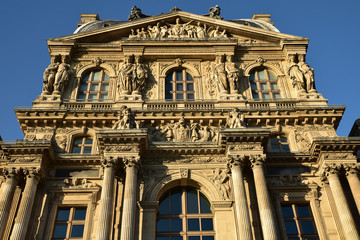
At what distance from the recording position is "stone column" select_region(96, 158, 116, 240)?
17.2 metres

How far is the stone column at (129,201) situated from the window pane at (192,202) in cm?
305

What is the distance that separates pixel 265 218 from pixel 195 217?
140 inches

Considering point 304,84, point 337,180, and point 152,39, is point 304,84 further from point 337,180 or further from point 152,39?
point 152,39

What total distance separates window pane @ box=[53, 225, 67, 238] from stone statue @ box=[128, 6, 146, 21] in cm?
1789

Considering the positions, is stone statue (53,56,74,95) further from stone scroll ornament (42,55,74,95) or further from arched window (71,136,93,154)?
arched window (71,136,93,154)

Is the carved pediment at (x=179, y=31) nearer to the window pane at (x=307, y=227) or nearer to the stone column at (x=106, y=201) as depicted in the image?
the stone column at (x=106, y=201)

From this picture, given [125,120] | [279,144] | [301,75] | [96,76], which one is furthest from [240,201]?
[96,76]

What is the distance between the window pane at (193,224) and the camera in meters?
19.2

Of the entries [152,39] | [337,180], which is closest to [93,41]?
[152,39]

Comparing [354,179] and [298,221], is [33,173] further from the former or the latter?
[354,179]

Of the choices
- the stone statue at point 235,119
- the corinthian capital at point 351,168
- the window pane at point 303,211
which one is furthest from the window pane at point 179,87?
the corinthian capital at point 351,168

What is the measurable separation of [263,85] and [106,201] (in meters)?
13.1

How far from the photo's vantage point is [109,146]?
2006cm

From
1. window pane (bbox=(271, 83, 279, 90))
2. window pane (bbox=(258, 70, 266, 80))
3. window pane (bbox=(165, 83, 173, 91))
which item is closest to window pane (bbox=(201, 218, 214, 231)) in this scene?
window pane (bbox=(165, 83, 173, 91))
